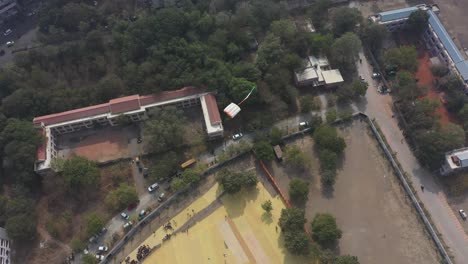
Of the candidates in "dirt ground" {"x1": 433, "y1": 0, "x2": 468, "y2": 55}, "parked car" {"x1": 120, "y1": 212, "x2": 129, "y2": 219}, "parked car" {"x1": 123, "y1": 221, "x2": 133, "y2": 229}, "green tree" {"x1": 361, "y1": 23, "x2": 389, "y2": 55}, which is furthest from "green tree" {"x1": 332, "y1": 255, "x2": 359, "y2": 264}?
"dirt ground" {"x1": 433, "y1": 0, "x2": 468, "y2": 55}

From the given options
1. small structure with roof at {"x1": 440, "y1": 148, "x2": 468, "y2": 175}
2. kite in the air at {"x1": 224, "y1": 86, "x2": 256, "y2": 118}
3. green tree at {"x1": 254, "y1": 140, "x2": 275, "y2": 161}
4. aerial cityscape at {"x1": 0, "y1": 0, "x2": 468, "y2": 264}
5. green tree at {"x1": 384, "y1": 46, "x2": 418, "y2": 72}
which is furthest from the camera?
green tree at {"x1": 384, "y1": 46, "x2": 418, "y2": 72}

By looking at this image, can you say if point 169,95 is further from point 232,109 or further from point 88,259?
point 88,259

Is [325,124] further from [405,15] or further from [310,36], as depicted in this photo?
[405,15]

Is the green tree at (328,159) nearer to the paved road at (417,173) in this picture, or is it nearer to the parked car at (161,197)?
the paved road at (417,173)

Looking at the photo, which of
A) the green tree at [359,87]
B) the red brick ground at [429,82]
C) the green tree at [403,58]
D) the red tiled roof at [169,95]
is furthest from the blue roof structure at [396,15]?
the red tiled roof at [169,95]

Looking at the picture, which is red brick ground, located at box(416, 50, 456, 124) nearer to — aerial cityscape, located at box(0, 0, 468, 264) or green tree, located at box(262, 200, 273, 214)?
aerial cityscape, located at box(0, 0, 468, 264)

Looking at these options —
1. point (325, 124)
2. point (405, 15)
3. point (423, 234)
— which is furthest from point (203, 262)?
point (405, 15)

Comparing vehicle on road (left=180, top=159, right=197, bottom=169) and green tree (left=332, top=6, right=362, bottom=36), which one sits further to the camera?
green tree (left=332, top=6, right=362, bottom=36)
